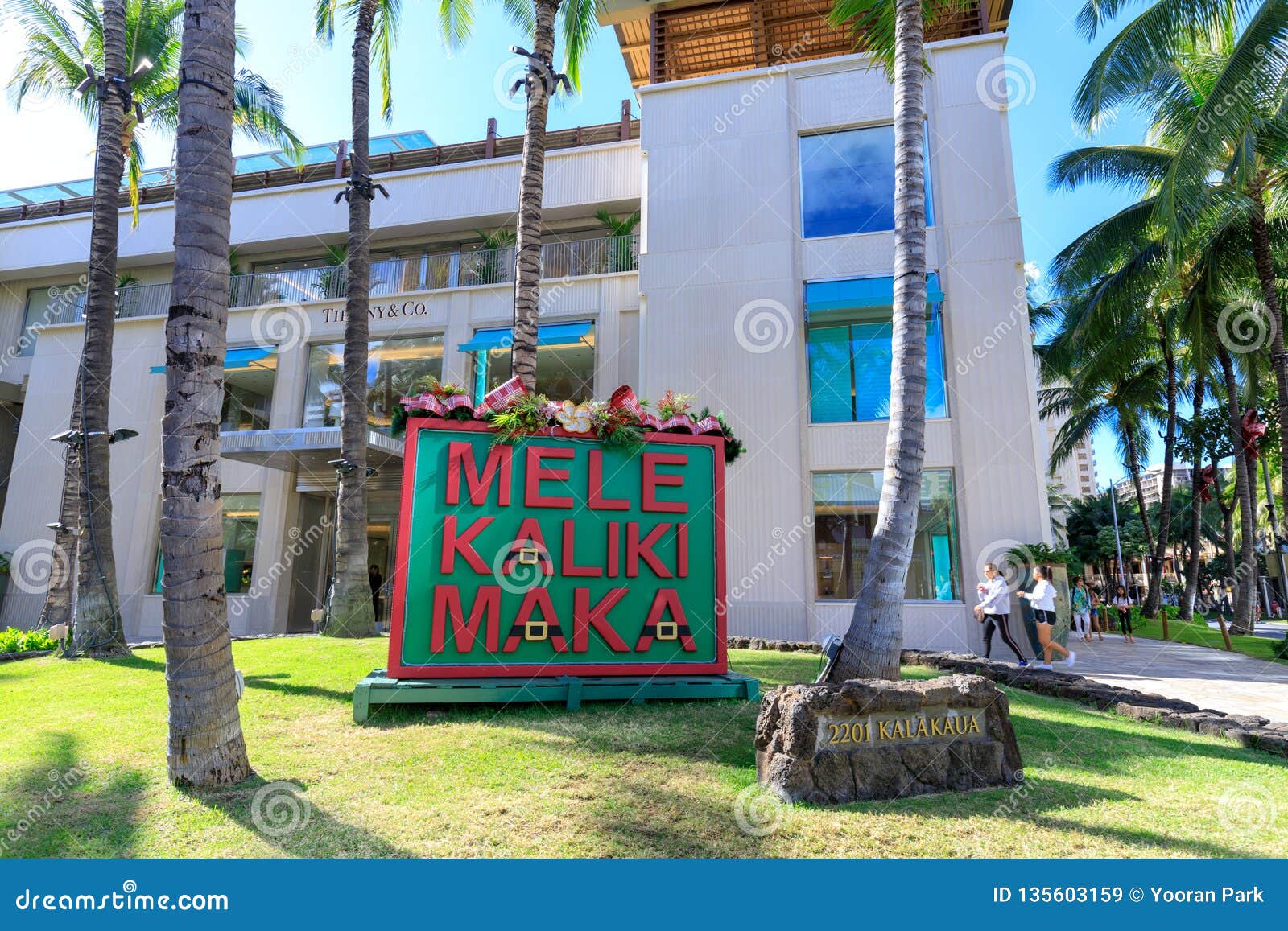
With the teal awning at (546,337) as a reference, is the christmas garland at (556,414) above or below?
below

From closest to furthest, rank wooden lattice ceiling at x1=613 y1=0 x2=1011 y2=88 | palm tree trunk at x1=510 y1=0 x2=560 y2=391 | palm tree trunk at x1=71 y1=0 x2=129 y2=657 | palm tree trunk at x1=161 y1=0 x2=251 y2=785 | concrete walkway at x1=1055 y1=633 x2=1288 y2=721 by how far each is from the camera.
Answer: palm tree trunk at x1=161 y1=0 x2=251 y2=785 → concrete walkway at x1=1055 y1=633 x2=1288 y2=721 → palm tree trunk at x1=510 y1=0 x2=560 y2=391 → palm tree trunk at x1=71 y1=0 x2=129 y2=657 → wooden lattice ceiling at x1=613 y1=0 x2=1011 y2=88

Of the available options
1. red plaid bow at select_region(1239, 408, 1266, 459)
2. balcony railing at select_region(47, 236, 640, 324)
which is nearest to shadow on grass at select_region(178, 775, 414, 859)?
balcony railing at select_region(47, 236, 640, 324)

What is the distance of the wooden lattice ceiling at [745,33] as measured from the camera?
17.0 meters

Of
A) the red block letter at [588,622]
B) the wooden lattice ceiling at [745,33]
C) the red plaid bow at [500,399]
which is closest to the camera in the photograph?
the red block letter at [588,622]

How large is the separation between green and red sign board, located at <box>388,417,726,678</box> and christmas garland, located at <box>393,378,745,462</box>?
111mm

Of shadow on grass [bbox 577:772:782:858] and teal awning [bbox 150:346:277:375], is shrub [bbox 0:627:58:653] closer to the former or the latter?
teal awning [bbox 150:346:277:375]

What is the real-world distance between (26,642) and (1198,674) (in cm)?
1911

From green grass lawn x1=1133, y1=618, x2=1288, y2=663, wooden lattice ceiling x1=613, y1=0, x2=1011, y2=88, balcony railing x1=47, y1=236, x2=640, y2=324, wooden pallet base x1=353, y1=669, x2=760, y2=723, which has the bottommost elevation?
green grass lawn x1=1133, y1=618, x2=1288, y2=663

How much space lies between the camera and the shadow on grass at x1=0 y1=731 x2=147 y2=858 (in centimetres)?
342

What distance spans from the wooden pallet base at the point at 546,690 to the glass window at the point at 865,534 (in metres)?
7.73

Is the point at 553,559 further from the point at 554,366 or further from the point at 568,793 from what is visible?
the point at 554,366

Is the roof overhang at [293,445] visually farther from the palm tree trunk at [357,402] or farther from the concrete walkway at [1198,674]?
the concrete walkway at [1198,674]

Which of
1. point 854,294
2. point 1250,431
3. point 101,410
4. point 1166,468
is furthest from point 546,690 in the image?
point 1166,468

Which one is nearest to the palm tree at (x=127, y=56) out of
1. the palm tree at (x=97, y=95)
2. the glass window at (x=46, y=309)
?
the palm tree at (x=97, y=95)
